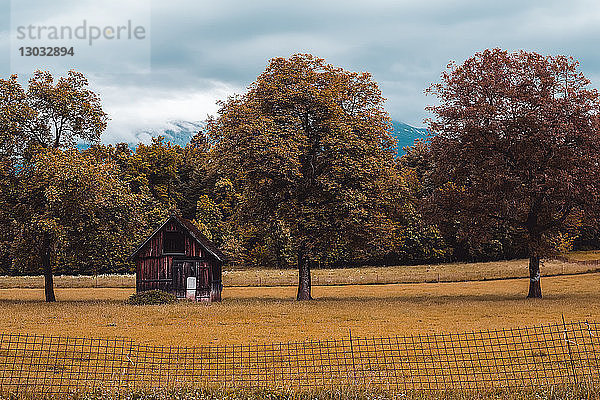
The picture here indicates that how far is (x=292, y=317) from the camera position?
116ft

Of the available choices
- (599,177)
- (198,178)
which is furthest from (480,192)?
(198,178)

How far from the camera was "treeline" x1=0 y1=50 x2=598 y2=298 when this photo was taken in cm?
4359

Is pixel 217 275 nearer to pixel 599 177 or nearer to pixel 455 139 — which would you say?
pixel 455 139

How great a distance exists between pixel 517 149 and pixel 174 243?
27490mm

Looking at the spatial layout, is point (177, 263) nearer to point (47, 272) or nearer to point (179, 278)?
point (179, 278)

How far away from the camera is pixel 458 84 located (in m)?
45.5

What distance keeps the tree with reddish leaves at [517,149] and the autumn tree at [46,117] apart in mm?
27827

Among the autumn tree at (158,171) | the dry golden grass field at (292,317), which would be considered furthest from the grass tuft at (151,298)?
the autumn tree at (158,171)

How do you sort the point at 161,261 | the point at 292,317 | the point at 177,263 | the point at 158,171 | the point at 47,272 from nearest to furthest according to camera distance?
the point at 292,317, the point at 177,263, the point at 161,261, the point at 47,272, the point at 158,171

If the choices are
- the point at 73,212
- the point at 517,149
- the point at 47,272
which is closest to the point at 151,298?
the point at 73,212

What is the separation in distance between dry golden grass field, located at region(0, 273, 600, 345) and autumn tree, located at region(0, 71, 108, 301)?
39.9ft

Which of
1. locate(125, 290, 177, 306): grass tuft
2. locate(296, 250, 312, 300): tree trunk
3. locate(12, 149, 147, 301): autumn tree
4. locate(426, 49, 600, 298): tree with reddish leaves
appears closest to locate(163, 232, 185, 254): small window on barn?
locate(12, 149, 147, 301): autumn tree

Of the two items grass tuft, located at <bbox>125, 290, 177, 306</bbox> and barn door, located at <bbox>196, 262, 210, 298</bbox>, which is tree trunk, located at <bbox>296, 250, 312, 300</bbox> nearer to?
barn door, located at <bbox>196, 262, 210, 298</bbox>

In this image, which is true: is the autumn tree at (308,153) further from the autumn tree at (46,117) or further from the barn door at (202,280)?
the autumn tree at (46,117)
